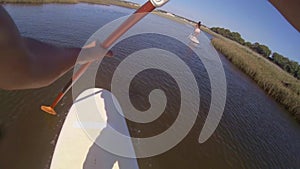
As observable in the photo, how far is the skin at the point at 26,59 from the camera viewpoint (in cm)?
61

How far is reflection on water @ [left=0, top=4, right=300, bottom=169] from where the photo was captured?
580cm

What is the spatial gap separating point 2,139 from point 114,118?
98.2 inches

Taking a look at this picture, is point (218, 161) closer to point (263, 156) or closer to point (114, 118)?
point (263, 156)

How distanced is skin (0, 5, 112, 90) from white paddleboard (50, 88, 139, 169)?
391 cm

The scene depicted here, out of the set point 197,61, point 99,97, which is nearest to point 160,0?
point 99,97

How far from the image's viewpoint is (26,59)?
70cm

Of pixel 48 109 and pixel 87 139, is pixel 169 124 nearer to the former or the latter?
pixel 87 139

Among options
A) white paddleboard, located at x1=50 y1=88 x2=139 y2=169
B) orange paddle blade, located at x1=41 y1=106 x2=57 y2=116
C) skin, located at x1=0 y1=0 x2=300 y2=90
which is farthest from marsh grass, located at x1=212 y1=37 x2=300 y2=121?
skin, located at x1=0 y1=0 x2=300 y2=90

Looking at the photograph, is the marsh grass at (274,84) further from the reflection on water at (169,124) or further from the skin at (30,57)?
the skin at (30,57)

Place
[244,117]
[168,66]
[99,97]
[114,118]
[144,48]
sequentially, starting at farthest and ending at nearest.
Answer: [144,48], [168,66], [244,117], [99,97], [114,118]

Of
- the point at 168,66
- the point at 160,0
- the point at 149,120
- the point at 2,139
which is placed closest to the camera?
the point at 160,0

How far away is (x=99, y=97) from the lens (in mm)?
6504

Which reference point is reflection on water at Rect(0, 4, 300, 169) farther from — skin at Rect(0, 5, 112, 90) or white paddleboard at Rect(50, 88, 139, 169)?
skin at Rect(0, 5, 112, 90)

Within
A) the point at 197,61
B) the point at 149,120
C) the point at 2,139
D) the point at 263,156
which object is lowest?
the point at 2,139
